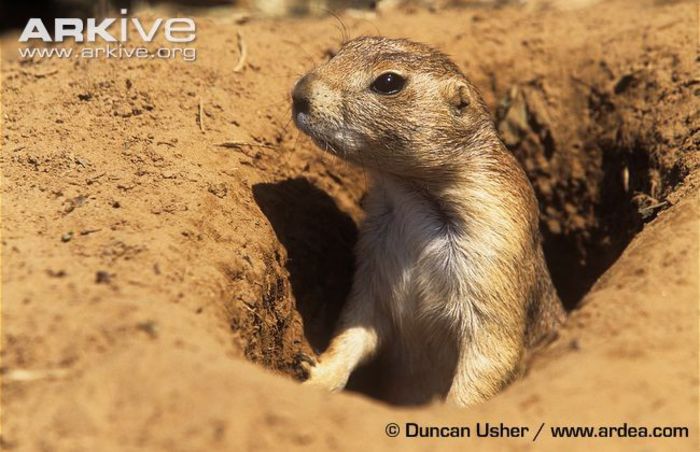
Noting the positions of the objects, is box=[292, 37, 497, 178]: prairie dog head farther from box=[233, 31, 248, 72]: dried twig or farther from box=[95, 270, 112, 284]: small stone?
box=[95, 270, 112, 284]: small stone

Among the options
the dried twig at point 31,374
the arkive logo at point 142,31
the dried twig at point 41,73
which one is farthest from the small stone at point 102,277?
the arkive logo at point 142,31

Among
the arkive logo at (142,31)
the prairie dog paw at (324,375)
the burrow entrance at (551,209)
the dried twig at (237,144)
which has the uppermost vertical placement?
the arkive logo at (142,31)

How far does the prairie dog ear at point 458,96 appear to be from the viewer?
22.4 feet

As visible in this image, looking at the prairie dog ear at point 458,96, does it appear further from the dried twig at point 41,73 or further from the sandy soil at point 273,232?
the dried twig at point 41,73

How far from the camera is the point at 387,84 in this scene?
6.60 metres

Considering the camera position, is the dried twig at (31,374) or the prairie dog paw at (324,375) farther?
the prairie dog paw at (324,375)

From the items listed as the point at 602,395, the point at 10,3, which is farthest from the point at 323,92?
the point at 10,3

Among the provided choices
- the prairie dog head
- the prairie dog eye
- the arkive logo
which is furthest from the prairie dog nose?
the arkive logo

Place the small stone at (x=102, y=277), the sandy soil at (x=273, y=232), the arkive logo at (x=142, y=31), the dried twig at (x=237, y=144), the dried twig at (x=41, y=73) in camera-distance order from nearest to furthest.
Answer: the sandy soil at (x=273, y=232) < the small stone at (x=102, y=277) < the dried twig at (x=237, y=144) < the dried twig at (x=41, y=73) < the arkive logo at (x=142, y=31)

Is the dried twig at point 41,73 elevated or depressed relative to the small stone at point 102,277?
elevated

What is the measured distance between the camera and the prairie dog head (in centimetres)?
636

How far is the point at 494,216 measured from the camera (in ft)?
21.8

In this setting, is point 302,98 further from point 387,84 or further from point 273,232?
point 273,232

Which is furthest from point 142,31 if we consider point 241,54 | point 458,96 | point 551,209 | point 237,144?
point 551,209
